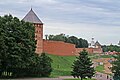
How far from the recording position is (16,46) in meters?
42.6

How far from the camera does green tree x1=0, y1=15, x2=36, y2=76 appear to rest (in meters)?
42.2

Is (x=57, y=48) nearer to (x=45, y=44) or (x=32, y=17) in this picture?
(x=45, y=44)

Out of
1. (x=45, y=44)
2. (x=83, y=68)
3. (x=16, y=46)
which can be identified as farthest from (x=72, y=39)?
(x=16, y=46)

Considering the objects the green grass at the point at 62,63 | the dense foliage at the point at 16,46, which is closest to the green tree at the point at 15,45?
the dense foliage at the point at 16,46

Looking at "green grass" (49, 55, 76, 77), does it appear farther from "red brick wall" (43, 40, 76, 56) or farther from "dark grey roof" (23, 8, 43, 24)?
"dark grey roof" (23, 8, 43, 24)

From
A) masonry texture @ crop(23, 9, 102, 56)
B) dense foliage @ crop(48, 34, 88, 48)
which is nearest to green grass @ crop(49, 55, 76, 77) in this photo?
masonry texture @ crop(23, 9, 102, 56)

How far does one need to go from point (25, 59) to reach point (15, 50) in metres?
2.21

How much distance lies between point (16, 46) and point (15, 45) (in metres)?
0.18

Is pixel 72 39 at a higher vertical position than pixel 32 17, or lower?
lower

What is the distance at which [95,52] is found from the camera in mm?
124250

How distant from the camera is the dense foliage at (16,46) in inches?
1666

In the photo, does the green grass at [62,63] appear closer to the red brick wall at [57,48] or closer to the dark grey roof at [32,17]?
the red brick wall at [57,48]

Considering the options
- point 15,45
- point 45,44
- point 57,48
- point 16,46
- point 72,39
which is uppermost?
point 72,39

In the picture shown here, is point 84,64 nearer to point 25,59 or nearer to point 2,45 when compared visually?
point 25,59
